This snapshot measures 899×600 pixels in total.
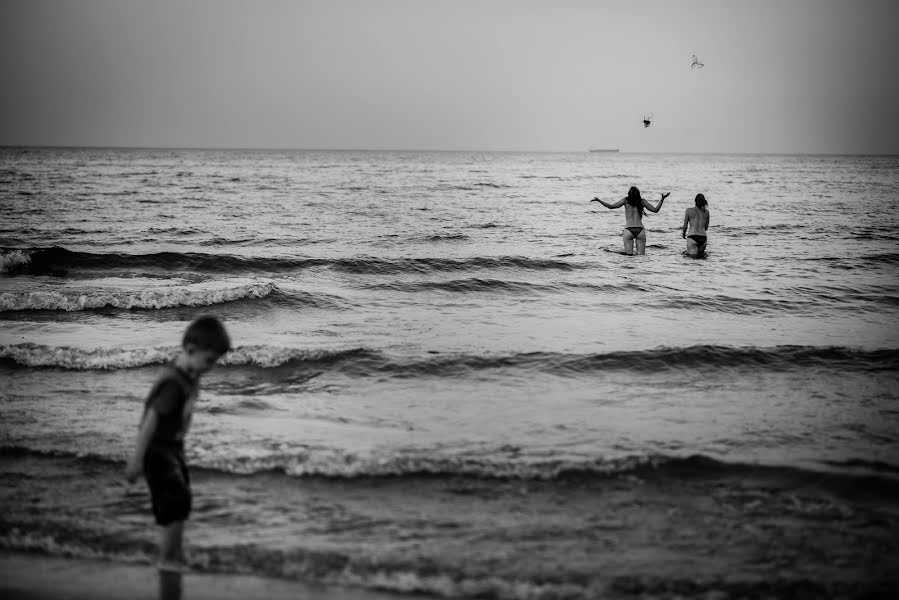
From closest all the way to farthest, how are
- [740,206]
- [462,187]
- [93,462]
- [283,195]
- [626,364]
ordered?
1. [93,462]
2. [626,364]
3. [740,206]
4. [283,195]
5. [462,187]

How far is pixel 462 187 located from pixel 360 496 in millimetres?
43764

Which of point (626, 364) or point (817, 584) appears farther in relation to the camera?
point (626, 364)

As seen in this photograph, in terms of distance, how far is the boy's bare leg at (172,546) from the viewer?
13.7 feet

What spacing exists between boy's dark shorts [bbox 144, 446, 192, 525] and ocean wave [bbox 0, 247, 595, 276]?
12.5 metres

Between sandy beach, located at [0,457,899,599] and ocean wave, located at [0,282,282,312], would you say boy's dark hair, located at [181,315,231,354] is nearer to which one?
sandy beach, located at [0,457,899,599]

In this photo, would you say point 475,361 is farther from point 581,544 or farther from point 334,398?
point 581,544

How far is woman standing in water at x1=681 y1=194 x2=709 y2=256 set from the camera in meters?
18.0

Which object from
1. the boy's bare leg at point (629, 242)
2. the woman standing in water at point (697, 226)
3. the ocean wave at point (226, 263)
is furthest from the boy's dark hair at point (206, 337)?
the boy's bare leg at point (629, 242)

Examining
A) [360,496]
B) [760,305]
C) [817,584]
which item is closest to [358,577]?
[360,496]

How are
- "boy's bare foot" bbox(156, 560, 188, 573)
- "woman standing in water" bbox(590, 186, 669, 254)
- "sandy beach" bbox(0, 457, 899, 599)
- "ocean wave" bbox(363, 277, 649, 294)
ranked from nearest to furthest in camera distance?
1. "sandy beach" bbox(0, 457, 899, 599)
2. "boy's bare foot" bbox(156, 560, 188, 573)
3. "ocean wave" bbox(363, 277, 649, 294)
4. "woman standing in water" bbox(590, 186, 669, 254)

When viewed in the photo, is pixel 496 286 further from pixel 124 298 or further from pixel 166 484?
pixel 166 484

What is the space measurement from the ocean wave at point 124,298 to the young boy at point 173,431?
29.2 ft

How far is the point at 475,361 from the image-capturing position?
912 centimetres

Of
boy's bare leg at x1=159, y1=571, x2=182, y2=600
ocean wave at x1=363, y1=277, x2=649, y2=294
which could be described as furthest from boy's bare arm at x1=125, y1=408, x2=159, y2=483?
ocean wave at x1=363, y1=277, x2=649, y2=294
